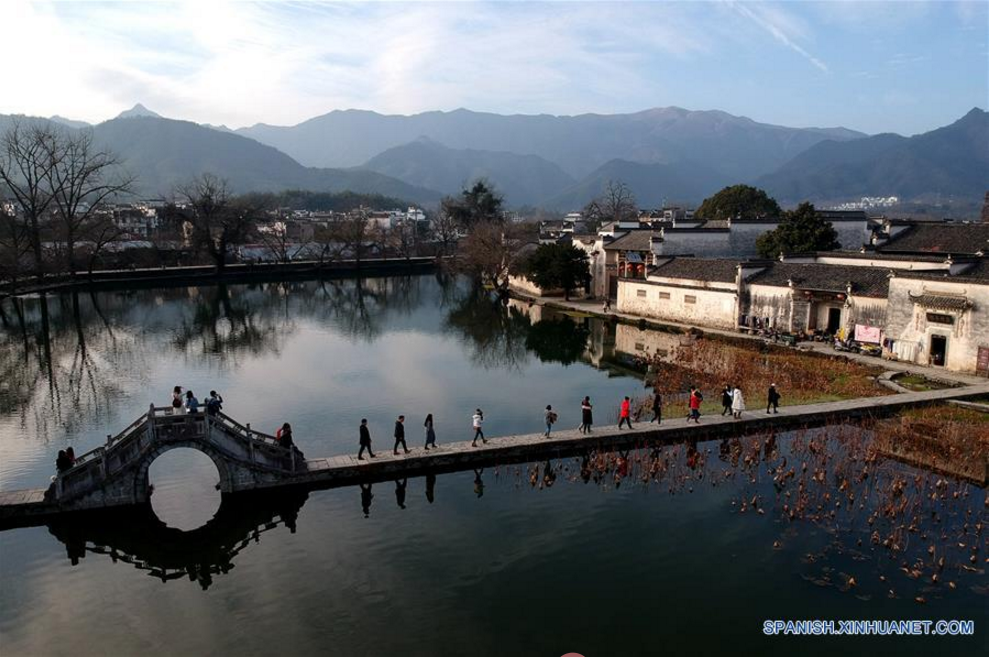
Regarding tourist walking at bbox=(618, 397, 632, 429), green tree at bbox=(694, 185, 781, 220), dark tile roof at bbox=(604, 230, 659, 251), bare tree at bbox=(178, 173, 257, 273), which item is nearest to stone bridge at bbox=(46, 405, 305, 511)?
tourist walking at bbox=(618, 397, 632, 429)

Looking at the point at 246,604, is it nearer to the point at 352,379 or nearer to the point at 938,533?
the point at 938,533

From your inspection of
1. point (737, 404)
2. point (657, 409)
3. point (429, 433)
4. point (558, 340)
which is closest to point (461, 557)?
point (429, 433)

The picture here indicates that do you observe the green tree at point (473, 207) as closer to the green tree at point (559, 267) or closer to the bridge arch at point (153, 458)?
the green tree at point (559, 267)

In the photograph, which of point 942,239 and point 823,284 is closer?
point 823,284

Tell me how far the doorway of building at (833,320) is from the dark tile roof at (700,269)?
658 cm

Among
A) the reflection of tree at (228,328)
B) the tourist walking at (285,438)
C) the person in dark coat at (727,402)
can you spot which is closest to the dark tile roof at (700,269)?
the person in dark coat at (727,402)

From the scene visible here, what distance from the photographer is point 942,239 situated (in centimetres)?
4869

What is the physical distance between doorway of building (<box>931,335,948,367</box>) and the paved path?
0.58 m

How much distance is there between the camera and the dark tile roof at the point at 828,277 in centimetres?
3597

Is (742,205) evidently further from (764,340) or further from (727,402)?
(727,402)

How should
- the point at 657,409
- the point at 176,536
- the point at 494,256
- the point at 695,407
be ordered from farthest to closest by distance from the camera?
1. the point at 494,256
2. the point at 695,407
3. the point at 657,409
4. the point at 176,536

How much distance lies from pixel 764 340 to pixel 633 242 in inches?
836

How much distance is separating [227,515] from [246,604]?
4.44 metres

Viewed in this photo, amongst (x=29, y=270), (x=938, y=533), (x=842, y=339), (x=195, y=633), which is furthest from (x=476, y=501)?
(x=29, y=270)
